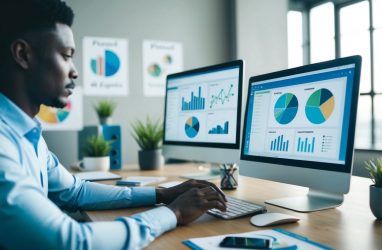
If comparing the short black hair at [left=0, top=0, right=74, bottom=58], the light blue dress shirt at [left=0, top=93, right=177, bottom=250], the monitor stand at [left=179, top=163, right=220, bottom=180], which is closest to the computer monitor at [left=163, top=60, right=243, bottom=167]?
the monitor stand at [left=179, top=163, right=220, bottom=180]

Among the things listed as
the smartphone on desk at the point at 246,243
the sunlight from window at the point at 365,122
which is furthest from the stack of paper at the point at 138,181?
the sunlight from window at the point at 365,122

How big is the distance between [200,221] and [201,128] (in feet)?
2.55

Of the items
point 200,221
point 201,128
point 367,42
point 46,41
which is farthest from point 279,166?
point 367,42

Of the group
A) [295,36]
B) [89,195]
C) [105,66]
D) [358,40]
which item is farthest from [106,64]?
[358,40]

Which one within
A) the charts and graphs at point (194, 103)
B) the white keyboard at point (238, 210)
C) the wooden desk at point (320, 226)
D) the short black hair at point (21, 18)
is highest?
the short black hair at point (21, 18)

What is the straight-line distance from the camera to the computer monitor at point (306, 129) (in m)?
1.13

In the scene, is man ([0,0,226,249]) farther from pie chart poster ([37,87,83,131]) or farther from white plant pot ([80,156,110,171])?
pie chart poster ([37,87,83,131])

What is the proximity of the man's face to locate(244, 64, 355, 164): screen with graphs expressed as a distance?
0.71 metres

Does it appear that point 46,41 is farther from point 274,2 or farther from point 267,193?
point 274,2

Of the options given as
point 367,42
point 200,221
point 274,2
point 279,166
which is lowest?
point 200,221

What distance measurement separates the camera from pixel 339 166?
1128mm

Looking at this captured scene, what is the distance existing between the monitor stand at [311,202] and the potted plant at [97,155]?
1271 mm

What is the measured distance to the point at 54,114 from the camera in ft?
9.76

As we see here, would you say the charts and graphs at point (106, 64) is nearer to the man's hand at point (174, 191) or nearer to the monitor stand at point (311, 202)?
the man's hand at point (174, 191)
